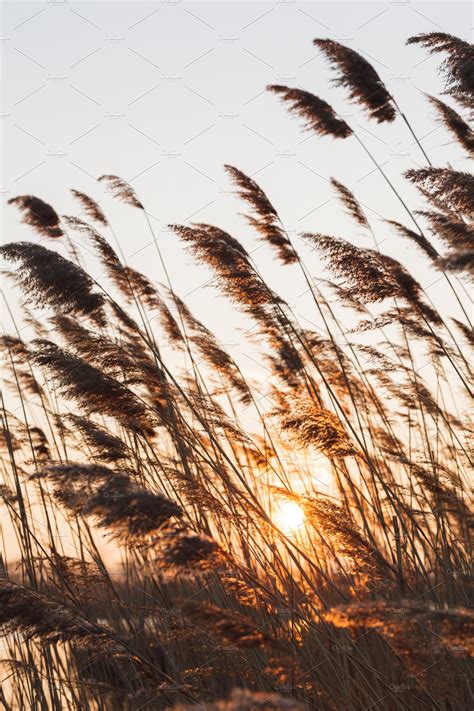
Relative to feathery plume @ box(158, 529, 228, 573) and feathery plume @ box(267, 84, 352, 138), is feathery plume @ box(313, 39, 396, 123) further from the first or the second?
feathery plume @ box(158, 529, 228, 573)

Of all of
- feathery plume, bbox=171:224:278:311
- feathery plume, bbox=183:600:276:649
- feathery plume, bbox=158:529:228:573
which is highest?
feathery plume, bbox=171:224:278:311

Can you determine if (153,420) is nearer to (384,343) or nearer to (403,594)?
(403,594)

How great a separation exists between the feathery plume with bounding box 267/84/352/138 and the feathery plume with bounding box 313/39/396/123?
0.66ft

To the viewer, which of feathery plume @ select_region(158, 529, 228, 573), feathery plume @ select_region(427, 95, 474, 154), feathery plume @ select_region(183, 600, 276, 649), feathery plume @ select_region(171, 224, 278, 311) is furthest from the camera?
feathery plume @ select_region(427, 95, 474, 154)

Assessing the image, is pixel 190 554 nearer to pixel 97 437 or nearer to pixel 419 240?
pixel 97 437

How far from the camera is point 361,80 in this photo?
17.1 feet

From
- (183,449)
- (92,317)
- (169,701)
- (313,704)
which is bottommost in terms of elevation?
(313,704)

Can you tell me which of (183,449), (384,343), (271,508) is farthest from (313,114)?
(271,508)

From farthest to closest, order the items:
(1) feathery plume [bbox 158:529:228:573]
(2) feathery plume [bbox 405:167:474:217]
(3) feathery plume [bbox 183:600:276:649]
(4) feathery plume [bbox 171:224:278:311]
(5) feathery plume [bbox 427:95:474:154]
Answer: (5) feathery plume [bbox 427:95:474:154], (4) feathery plume [bbox 171:224:278:311], (2) feathery plume [bbox 405:167:474:217], (1) feathery plume [bbox 158:529:228:573], (3) feathery plume [bbox 183:600:276:649]

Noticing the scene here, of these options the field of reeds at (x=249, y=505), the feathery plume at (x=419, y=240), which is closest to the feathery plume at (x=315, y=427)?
the field of reeds at (x=249, y=505)

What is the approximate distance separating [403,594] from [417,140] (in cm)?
303

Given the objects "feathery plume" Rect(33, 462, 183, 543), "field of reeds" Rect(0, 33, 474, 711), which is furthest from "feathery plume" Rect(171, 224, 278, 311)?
"feathery plume" Rect(33, 462, 183, 543)

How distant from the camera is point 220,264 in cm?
455

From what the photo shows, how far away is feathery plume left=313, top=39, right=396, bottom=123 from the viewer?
5094mm
